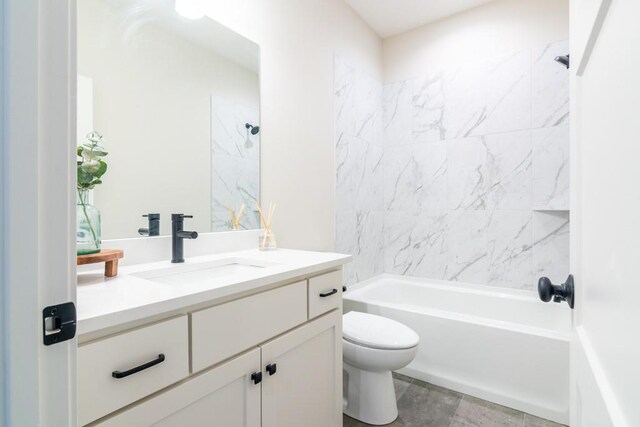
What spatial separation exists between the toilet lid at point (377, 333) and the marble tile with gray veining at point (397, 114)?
66.6 inches

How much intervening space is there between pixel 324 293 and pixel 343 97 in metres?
1.67

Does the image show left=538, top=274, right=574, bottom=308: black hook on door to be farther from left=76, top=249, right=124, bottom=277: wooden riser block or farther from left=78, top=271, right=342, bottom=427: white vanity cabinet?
left=76, top=249, right=124, bottom=277: wooden riser block

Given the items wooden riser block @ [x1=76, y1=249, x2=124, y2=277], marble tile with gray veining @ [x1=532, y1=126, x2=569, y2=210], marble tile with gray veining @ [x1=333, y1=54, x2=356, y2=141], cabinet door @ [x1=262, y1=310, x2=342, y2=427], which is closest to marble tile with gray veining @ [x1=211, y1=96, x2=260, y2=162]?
wooden riser block @ [x1=76, y1=249, x2=124, y2=277]

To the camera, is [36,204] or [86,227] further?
[86,227]

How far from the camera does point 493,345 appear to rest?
1.90 metres

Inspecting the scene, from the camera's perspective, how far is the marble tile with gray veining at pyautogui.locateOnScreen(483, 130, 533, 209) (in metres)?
2.37

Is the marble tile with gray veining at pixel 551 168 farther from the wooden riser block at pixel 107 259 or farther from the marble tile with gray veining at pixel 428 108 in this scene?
the wooden riser block at pixel 107 259

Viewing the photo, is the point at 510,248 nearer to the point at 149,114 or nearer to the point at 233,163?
the point at 233,163

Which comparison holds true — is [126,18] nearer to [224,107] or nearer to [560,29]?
[224,107]

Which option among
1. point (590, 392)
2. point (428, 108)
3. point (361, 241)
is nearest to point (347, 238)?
point (361, 241)

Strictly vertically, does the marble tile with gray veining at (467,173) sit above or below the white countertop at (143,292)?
above

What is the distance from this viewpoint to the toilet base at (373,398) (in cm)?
172

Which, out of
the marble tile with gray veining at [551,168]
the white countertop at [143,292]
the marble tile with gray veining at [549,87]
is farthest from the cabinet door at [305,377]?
the marble tile with gray veining at [549,87]

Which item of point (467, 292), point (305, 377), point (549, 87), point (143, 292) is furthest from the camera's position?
point (467, 292)
